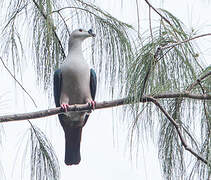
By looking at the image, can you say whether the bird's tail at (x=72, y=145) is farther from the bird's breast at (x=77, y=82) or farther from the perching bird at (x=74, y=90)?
the bird's breast at (x=77, y=82)

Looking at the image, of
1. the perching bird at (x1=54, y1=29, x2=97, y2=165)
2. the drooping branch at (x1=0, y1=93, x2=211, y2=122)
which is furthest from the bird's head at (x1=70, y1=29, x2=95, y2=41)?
the drooping branch at (x1=0, y1=93, x2=211, y2=122)

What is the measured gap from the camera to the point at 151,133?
1884mm

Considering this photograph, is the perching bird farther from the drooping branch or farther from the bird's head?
the drooping branch

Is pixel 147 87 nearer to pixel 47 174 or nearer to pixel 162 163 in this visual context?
pixel 162 163

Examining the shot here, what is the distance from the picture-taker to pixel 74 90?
2.97 metres

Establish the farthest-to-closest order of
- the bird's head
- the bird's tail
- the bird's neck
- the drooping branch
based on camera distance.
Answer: the bird's tail → the bird's neck → the bird's head → the drooping branch

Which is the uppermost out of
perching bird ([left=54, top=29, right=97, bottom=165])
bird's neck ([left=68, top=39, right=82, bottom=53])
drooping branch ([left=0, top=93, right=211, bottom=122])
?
bird's neck ([left=68, top=39, right=82, bottom=53])

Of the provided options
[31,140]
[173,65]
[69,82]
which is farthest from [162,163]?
[69,82]

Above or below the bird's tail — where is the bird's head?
above

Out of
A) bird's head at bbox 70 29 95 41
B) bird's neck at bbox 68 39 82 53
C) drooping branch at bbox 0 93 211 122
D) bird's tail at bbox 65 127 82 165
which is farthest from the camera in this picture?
bird's tail at bbox 65 127 82 165

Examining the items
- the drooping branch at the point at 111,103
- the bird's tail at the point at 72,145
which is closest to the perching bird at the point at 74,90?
the bird's tail at the point at 72,145

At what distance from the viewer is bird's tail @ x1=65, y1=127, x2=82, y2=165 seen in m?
3.12

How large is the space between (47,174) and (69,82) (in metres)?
0.79

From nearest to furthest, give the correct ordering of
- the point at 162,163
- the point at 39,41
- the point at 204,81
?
1. the point at 204,81
2. the point at 162,163
3. the point at 39,41
